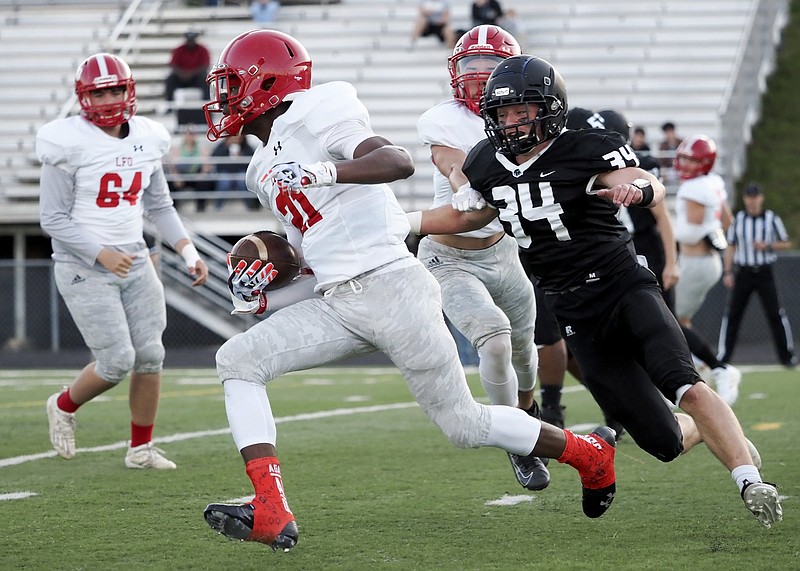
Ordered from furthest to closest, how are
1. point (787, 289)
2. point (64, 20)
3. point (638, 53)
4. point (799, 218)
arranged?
point (64, 20)
point (638, 53)
point (799, 218)
point (787, 289)

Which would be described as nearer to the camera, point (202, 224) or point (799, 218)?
point (202, 224)

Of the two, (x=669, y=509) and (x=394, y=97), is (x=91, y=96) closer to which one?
(x=669, y=509)

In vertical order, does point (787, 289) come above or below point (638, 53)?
below

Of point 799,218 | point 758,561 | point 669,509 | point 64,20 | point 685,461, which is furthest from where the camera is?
point 64,20

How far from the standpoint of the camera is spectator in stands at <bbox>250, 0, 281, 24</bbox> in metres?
16.9

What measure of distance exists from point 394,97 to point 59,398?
10680mm

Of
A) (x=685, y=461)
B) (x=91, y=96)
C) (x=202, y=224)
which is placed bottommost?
(x=202, y=224)

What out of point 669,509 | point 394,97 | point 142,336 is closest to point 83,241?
point 142,336

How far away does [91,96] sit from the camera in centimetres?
540

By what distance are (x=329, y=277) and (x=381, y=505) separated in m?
1.09

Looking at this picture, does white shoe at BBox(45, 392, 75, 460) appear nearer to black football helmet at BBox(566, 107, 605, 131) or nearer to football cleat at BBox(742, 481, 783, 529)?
black football helmet at BBox(566, 107, 605, 131)

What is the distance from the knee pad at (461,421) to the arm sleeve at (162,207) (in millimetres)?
2379

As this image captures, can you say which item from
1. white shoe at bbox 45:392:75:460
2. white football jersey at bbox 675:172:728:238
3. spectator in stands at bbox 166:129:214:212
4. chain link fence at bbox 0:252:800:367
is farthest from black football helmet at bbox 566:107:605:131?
spectator in stands at bbox 166:129:214:212

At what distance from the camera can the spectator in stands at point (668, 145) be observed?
13.5 meters
